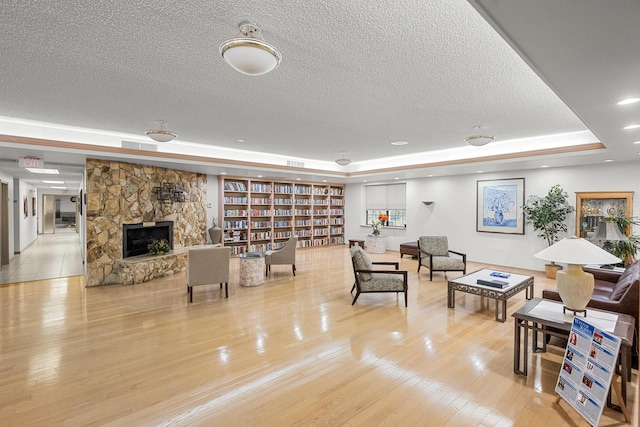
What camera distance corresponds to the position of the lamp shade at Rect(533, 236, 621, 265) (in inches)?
96.6

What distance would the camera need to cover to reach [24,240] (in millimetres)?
10305

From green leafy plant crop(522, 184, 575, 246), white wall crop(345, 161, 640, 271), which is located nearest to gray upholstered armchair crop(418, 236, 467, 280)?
green leafy plant crop(522, 184, 575, 246)

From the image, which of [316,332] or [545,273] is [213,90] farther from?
[545,273]

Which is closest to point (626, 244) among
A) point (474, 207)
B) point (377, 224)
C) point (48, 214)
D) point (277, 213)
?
point (474, 207)

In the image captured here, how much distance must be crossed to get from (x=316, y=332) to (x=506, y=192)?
6432mm

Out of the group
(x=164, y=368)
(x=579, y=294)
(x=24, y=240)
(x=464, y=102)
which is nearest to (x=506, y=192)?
(x=464, y=102)

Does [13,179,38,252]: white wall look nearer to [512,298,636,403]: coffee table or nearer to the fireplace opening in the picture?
the fireplace opening

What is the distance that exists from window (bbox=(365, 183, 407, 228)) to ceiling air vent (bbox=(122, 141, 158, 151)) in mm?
7238

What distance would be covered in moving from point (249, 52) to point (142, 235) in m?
6.16

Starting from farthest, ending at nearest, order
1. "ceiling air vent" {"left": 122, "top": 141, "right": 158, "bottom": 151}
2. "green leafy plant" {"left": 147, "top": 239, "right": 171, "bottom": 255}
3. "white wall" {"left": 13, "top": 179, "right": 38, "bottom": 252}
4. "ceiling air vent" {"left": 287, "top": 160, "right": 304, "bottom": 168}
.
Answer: "white wall" {"left": 13, "top": 179, "right": 38, "bottom": 252}
"ceiling air vent" {"left": 287, "top": 160, "right": 304, "bottom": 168}
"green leafy plant" {"left": 147, "top": 239, "right": 171, "bottom": 255}
"ceiling air vent" {"left": 122, "top": 141, "right": 158, "bottom": 151}

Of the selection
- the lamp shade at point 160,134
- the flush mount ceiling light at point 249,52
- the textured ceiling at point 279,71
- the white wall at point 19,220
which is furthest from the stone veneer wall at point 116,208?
the white wall at point 19,220

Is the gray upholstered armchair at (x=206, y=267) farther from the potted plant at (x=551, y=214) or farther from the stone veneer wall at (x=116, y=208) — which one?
the potted plant at (x=551, y=214)

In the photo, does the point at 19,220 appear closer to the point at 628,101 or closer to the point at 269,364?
the point at 269,364

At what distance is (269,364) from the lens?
2938 mm
